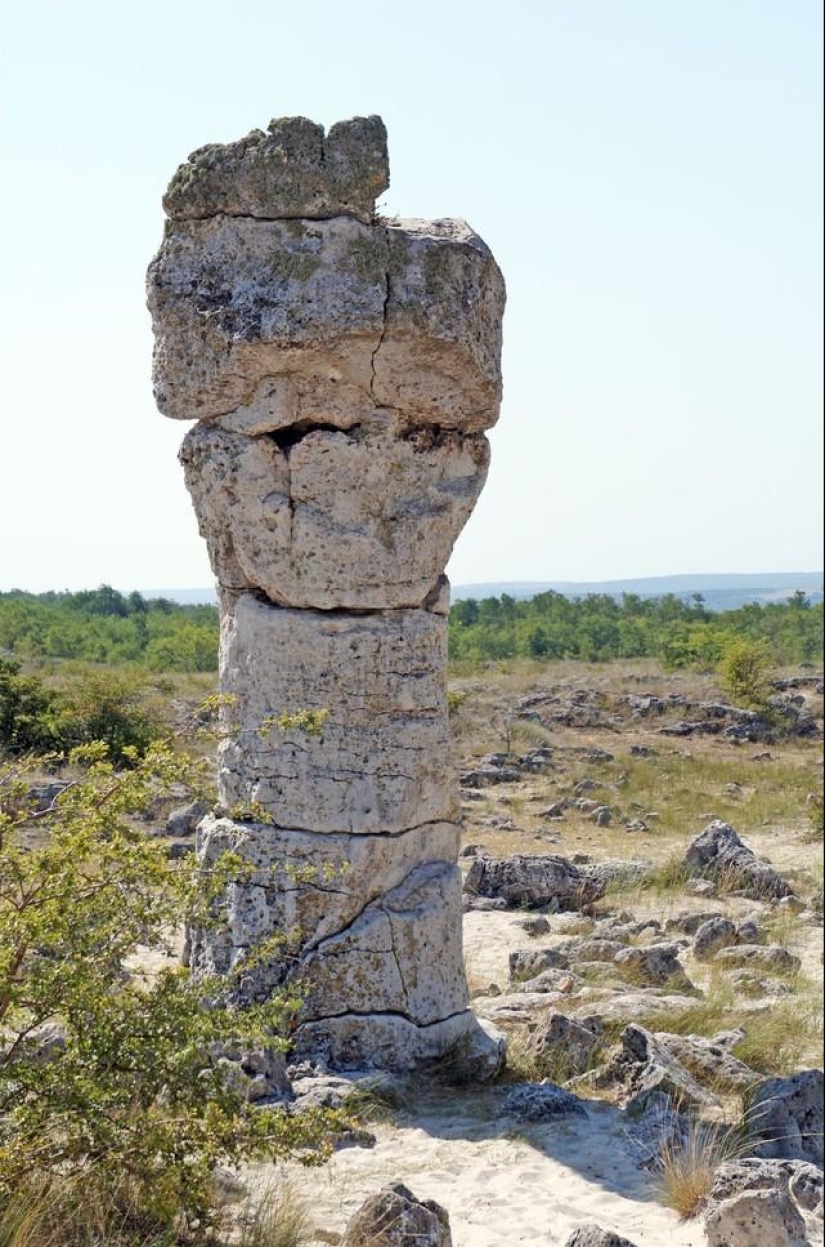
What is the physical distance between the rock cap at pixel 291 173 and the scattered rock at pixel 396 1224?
3.98 m

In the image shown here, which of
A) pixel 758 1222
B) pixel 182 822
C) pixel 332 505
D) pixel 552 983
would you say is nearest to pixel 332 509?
pixel 332 505

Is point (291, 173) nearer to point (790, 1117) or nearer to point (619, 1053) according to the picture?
point (619, 1053)

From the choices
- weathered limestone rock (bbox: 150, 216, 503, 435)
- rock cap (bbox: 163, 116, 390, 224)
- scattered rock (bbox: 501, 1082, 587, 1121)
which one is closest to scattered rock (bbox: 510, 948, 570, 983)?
scattered rock (bbox: 501, 1082, 587, 1121)

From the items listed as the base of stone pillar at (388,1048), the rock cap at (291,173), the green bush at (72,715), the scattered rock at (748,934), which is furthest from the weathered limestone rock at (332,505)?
the green bush at (72,715)

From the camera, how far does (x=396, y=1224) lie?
403 centimetres

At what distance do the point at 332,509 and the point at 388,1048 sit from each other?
242 centimetres

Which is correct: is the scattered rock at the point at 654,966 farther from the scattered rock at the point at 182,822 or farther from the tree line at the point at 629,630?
the tree line at the point at 629,630

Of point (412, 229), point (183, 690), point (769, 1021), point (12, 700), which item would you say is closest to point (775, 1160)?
point (769, 1021)

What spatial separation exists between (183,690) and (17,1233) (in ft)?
50.6

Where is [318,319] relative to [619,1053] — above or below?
above

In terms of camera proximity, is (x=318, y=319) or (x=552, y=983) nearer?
(x=318, y=319)

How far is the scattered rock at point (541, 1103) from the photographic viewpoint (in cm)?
561

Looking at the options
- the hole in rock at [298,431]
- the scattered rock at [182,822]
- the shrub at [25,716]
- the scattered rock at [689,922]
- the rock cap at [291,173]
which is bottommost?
the scattered rock at [689,922]

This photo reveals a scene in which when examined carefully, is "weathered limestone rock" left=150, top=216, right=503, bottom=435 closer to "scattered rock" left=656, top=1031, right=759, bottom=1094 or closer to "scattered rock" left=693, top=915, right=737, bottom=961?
"scattered rock" left=656, top=1031, right=759, bottom=1094
